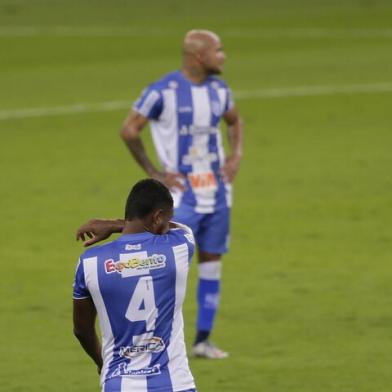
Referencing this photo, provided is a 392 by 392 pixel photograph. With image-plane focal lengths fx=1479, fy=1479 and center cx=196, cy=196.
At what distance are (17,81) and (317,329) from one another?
809 inches

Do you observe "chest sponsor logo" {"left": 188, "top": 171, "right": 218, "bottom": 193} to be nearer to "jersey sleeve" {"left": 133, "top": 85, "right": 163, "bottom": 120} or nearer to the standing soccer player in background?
the standing soccer player in background

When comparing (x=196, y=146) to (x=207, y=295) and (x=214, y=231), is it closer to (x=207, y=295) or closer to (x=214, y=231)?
(x=214, y=231)

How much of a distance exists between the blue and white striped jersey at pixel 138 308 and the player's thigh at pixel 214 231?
467 cm

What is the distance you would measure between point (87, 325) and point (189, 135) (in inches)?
185

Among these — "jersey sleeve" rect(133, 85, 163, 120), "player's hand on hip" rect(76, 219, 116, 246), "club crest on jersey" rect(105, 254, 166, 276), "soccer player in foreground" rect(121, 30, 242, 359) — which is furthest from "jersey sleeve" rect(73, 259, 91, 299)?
"jersey sleeve" rect(133, 85, 163, 120)

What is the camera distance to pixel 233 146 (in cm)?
1254

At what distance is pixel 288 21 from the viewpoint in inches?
1769

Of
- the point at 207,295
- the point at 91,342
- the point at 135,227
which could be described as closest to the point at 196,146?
the point at 207,295

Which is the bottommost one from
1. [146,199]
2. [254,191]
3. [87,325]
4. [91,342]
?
[254,191]

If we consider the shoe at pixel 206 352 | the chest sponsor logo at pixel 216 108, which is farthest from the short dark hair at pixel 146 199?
the shoe at pixel 206 352

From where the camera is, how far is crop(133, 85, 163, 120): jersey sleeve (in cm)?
1199

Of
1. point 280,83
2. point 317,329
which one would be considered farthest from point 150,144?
point 317,329

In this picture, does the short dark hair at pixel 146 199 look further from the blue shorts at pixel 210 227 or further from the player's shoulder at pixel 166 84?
the player's shoulder at pixel 166 84

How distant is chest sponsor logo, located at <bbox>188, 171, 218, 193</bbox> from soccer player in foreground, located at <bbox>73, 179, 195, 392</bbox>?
4.63m
